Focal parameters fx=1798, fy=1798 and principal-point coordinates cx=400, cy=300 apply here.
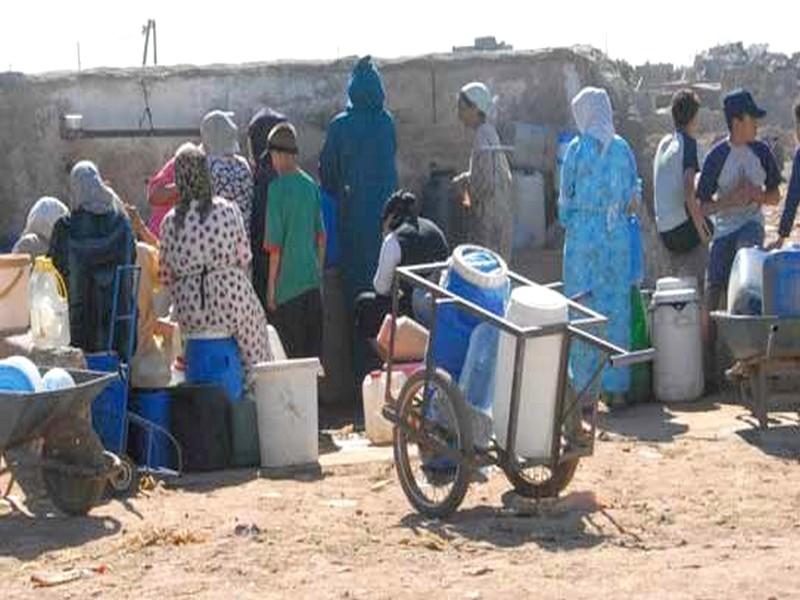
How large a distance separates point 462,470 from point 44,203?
12.5ft

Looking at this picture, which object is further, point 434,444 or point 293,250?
point 293,250

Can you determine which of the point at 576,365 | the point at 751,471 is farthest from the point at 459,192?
the point at 751,471

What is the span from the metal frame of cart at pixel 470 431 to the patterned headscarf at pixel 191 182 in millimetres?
1600

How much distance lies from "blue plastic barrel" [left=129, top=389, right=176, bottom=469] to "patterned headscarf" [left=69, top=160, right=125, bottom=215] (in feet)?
3.30

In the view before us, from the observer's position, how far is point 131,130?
1320 centimetres

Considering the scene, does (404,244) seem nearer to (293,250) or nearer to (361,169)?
(293,250)

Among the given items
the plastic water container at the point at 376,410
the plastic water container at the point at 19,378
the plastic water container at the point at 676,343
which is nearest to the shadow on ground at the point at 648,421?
the plastic water container at the point at 676,343

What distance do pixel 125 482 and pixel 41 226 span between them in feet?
7.59

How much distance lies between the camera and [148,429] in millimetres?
9477

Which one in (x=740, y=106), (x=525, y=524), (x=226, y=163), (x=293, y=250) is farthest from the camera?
(x=226, y=163)

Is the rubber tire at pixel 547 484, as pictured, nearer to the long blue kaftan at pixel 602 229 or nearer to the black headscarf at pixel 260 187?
the long blue kaftan at pixel 602 229

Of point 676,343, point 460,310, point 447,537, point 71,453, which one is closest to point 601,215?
point 676,343

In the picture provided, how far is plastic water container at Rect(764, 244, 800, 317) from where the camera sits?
31.6ft

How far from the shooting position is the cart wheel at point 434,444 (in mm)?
7961
